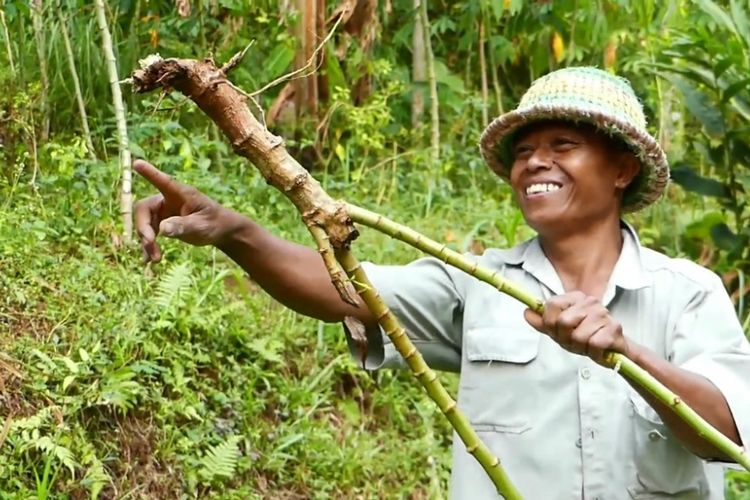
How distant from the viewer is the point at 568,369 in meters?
2.14

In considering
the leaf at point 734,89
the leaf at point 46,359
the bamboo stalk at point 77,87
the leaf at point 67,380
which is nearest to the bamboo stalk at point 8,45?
the bamboo stalk at point 77,87

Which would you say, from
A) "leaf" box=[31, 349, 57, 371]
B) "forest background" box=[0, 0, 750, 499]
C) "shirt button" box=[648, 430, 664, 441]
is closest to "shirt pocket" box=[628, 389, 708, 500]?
"shirt button" box=[648, 430, 664, 441]

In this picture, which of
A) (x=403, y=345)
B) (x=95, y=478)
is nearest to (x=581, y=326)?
(x=403, y=345)

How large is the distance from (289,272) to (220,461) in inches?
54.9

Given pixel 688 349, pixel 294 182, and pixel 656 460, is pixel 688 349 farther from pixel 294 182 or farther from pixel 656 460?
pixel 294 182

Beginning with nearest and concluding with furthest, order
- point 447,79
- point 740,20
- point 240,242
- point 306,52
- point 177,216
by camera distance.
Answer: point 177,216, point 240,242, point 740,20, point 306,52, point 447,79

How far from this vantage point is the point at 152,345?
3490mm

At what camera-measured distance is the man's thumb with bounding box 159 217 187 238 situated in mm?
1849

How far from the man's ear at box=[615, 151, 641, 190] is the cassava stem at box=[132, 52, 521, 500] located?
30.7 inches

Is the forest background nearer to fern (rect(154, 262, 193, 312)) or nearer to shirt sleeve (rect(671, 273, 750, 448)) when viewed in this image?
fern (rect(154, 262, 193, 312))

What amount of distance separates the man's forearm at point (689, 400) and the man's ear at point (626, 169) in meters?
0.53

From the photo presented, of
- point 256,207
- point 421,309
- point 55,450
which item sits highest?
point 256,207

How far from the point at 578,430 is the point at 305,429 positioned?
1.81 metres

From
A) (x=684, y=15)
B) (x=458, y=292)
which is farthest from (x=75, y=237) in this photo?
(x=684, y=15)
